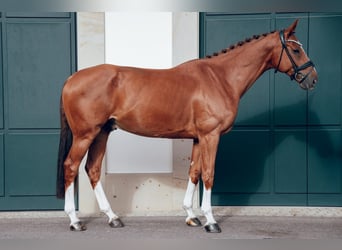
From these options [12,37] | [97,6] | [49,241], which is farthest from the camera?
[12,37]

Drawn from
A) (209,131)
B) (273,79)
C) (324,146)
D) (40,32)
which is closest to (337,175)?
(324,146)

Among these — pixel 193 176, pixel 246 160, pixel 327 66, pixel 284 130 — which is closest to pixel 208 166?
pixel 193 176

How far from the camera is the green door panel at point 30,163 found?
7586 mm

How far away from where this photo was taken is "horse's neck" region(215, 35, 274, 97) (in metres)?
6.67

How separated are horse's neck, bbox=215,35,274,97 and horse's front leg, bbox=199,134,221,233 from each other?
622mm

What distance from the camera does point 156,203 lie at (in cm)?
765

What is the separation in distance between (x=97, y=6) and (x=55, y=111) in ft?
7.68

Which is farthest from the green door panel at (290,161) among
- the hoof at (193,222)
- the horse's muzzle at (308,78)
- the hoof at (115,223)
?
the hoof at (115,223)

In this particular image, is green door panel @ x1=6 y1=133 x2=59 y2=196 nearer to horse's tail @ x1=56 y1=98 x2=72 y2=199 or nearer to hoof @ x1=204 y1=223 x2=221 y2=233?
horse's tail @ x1=56 y1=98 x2=72 y2=199

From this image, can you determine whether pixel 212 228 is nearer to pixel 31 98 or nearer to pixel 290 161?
pixel 290 161

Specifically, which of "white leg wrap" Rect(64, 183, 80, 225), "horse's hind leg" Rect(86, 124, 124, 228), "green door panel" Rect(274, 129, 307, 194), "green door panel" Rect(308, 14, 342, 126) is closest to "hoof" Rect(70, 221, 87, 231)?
"white leg wrap" Rect(64, 183, 80, 225)

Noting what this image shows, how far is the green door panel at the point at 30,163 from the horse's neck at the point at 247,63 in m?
2.35

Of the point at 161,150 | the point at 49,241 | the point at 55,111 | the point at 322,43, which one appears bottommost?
the point at 49,241

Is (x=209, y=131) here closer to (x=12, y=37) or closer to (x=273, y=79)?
(x=273, y=79)
